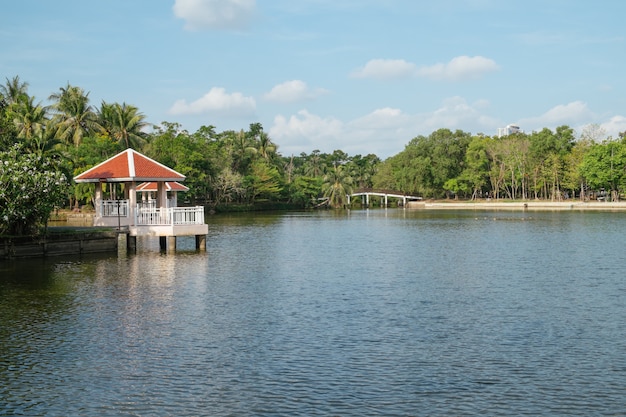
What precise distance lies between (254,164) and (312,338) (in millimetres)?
81368

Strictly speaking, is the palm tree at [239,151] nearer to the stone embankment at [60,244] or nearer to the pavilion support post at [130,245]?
the pavilion support post at [130,245]

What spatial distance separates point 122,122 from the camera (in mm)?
66938

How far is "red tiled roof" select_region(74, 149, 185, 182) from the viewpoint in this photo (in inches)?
1260

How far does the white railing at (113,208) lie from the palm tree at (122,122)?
34.0 meters

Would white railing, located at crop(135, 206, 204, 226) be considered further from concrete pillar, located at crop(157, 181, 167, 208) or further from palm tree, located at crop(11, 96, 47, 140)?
palm tree, located at crop(11, 96, 47, 140)

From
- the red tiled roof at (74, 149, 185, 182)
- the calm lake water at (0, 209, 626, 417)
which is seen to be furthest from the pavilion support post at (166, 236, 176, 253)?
the calm lake water at (0, 209, 626, 417)

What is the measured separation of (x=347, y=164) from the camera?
13825 cm

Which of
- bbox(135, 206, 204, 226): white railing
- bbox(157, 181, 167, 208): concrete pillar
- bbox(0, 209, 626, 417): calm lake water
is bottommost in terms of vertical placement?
bbox(0, 209, 626, 417): calm lake water

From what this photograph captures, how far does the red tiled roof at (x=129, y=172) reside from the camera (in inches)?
1260

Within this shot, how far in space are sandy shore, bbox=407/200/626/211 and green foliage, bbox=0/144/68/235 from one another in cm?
7145

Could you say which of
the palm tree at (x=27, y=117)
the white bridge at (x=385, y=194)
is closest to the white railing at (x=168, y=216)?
the palm tree at (x=27, y=117)

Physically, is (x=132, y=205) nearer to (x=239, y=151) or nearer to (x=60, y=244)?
(x=60, y=244)

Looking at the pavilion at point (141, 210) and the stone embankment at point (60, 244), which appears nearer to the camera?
the stone embankment at point (60, 244)

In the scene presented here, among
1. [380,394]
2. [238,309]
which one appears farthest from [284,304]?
[380,394]
